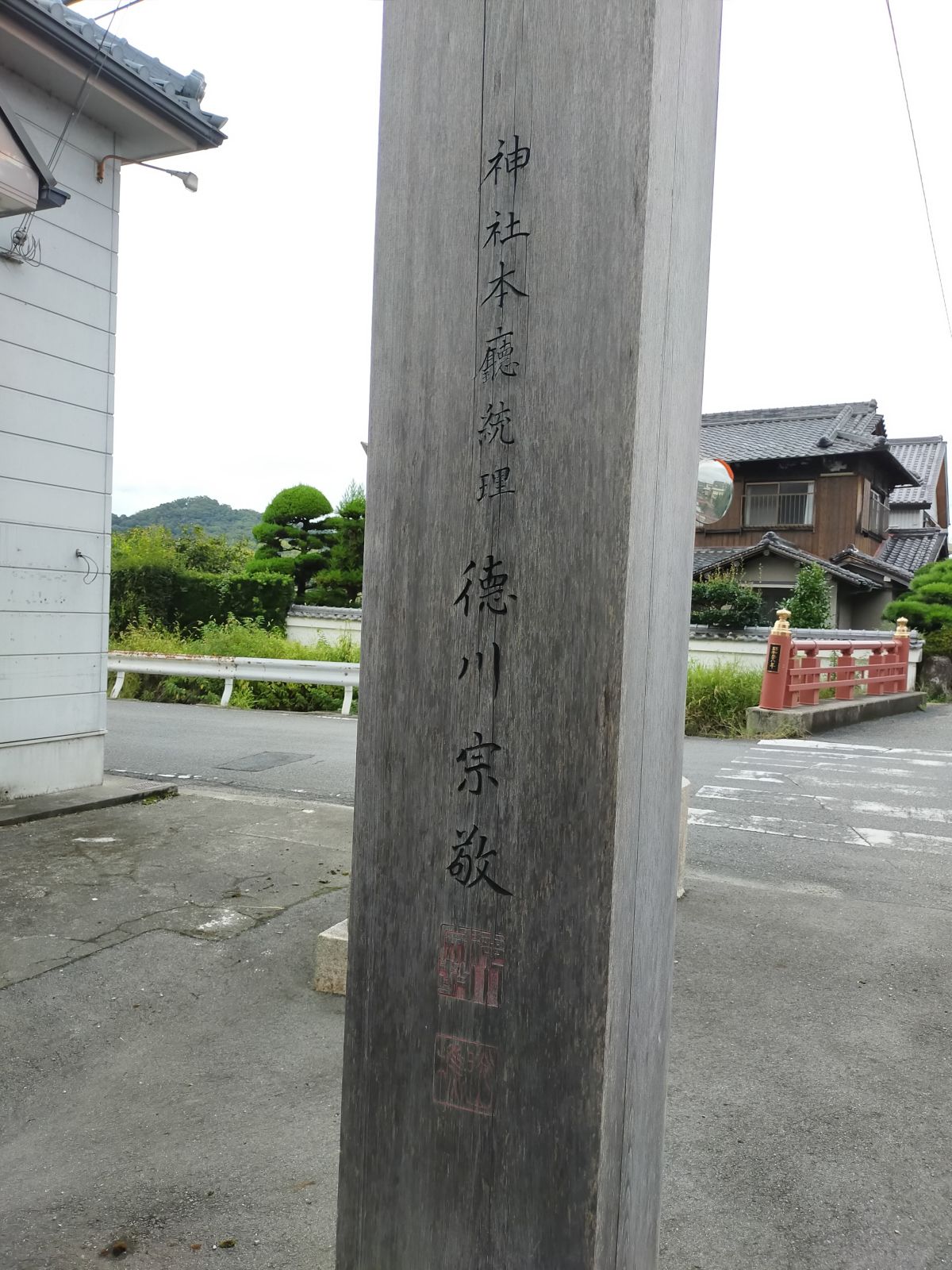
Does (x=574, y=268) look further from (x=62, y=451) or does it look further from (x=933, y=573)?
(x=933, y=573)

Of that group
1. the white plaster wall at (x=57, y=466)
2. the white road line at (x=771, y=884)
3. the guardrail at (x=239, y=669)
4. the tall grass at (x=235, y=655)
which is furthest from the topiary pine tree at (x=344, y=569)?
the white road line at (x=771, y=884)

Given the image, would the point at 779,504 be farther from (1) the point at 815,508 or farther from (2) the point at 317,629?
(2) the point at 317,629

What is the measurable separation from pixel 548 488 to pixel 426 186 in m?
0.59

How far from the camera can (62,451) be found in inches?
255

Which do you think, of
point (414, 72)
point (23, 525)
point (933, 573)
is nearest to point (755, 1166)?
point (414, 72)

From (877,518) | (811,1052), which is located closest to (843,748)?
(811,1052)

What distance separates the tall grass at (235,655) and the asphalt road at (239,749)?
68 centimetres

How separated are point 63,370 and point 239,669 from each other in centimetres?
814

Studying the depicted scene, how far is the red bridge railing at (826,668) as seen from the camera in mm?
13227

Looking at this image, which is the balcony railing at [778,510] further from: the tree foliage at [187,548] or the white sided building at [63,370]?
the white sided building at [63,370]

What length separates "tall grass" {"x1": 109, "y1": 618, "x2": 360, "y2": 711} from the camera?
14422 millimetres

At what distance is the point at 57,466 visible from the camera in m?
6.43

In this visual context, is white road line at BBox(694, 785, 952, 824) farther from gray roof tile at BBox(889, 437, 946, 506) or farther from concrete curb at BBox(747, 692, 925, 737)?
gray roof tile at BBox(889, 437, 946, 506)

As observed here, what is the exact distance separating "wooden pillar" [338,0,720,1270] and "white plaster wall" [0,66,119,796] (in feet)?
17.3
